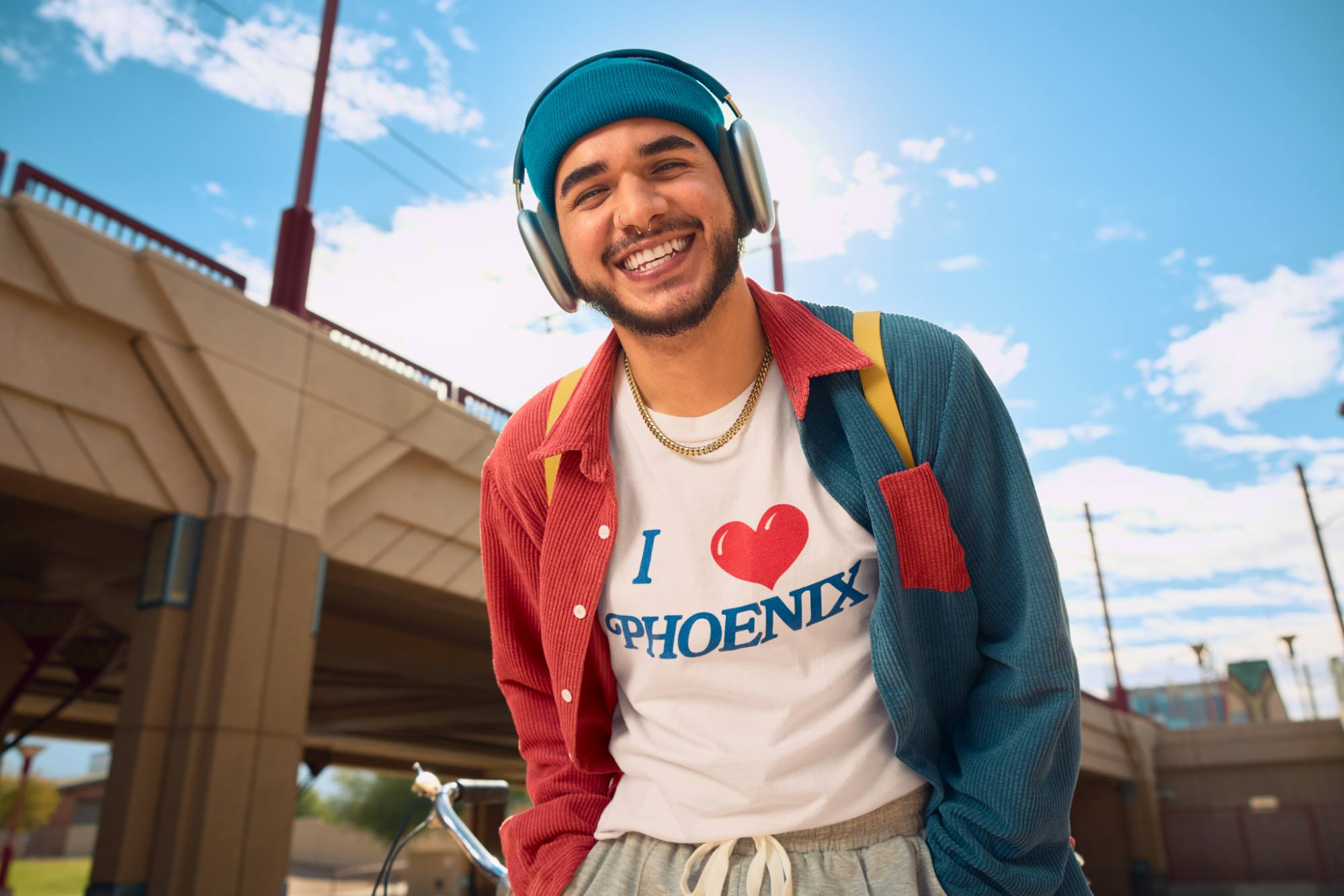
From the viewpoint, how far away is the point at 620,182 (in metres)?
1.74

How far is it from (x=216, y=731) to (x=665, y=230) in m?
7.13

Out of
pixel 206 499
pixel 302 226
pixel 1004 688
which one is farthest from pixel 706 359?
pixel 302 226

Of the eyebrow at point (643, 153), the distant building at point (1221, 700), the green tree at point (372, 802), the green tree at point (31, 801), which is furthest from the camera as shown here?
the green tree at point (372, 802)

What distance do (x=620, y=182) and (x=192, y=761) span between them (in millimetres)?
7126

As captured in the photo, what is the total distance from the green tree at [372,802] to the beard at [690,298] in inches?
2108

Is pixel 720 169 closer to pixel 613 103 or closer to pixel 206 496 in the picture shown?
pixel 613 103

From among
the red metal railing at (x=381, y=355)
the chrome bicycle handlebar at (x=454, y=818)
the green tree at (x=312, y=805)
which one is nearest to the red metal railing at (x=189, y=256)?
the red metal railing at (x=381, y=355)

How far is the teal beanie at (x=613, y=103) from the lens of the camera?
1.72 m

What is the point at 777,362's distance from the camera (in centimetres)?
172

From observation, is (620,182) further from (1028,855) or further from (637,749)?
(1028,855)

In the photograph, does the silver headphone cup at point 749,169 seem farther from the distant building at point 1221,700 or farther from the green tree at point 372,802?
the green tree at point 372,802

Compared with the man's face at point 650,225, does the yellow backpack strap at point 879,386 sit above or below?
below

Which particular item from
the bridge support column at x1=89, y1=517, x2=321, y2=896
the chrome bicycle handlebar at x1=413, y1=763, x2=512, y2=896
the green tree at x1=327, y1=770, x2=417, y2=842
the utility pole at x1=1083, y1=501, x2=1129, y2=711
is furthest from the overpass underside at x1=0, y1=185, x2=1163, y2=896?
the green tree at x1=327, y1=770, x2=417, y2=842

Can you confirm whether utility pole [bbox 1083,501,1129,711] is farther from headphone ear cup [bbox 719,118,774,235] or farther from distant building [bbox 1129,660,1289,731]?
headphone ear cup [bbox 719,118,774,235]
